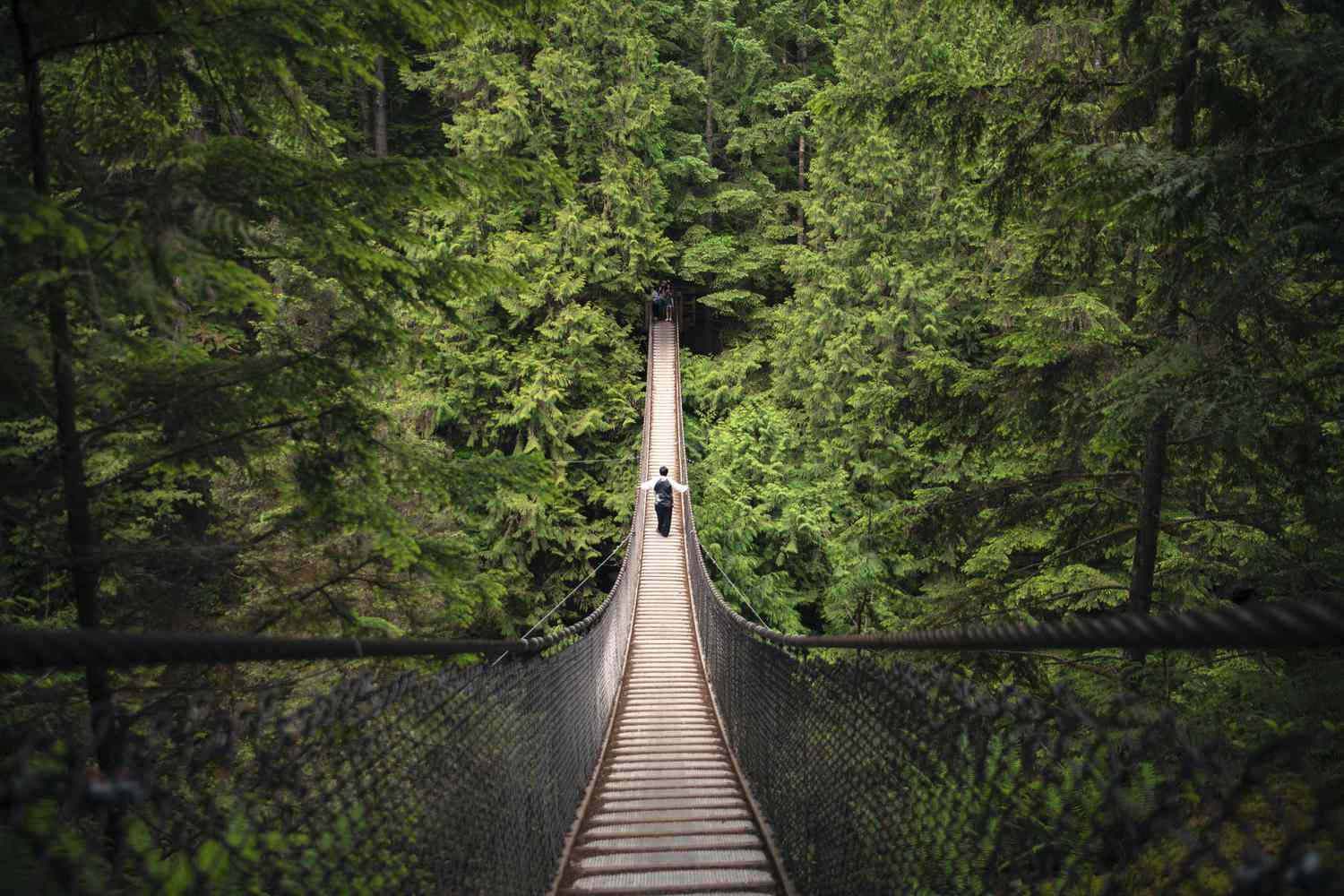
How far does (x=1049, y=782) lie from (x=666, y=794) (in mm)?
3413

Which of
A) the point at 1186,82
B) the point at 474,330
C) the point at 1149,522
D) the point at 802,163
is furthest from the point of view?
the point at 802,163

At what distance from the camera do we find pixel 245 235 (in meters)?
Answer: 1.94

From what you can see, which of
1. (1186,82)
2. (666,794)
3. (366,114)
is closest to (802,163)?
(366,114)

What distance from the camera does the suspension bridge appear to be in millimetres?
741

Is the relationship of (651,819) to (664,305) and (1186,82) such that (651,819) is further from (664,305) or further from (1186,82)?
(664,305)

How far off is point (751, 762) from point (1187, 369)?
304 cm

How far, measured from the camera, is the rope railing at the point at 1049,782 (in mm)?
710

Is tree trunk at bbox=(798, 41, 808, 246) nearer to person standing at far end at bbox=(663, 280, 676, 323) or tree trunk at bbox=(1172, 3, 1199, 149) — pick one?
person standing at far end at bbox=(663, 280, 676, 323)

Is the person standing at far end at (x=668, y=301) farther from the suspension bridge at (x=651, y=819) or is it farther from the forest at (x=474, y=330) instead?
the suspension bridge at (x=651, y=819)

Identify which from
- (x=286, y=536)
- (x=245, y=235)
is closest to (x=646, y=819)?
(x=286, y=536)

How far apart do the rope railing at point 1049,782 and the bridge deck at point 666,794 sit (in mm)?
457

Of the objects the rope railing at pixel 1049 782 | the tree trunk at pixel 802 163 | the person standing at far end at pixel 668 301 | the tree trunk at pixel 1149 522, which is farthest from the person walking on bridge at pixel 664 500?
the tree trunk at pixel 802 163

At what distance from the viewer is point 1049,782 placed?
1169 mm

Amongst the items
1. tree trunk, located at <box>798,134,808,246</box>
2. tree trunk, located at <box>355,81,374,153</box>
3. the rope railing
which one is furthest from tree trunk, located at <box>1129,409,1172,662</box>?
tree trunk, located at <box>355,81,374,153</box>
